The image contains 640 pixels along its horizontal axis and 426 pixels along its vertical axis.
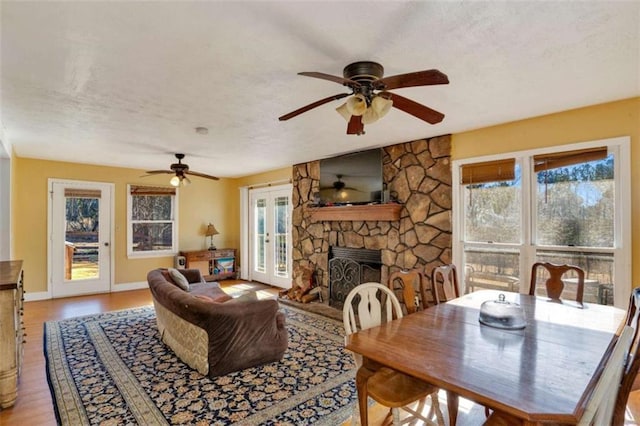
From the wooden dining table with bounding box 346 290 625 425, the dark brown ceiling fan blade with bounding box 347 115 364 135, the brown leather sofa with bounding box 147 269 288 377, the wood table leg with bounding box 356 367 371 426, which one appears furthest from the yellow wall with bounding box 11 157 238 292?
the wooden dining table with bounding box 346 290 625 425

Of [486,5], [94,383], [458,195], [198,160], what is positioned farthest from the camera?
[198,160]

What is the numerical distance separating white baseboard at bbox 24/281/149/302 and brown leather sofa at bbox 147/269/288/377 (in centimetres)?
392

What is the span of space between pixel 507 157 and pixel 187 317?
3553 mm

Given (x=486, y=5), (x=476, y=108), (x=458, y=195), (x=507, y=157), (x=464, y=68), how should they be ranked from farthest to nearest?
1. (x=458, y=195)
2. (x=507, y=157)
3. (x=476, y=108)
4. (x=464, y=68)
5. (x=486, y=5)

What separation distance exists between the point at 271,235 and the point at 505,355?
5.87 m

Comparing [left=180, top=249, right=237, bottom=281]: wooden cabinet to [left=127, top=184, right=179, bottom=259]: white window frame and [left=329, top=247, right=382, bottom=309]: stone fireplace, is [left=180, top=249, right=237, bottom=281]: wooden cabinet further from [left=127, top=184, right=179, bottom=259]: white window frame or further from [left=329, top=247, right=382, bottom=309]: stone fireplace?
[left=329, top=247, right=382, bottom=309]: stone fireplace

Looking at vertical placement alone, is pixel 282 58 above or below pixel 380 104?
above

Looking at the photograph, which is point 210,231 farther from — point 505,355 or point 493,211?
point 505,355

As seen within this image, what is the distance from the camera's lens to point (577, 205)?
3188 millimetres

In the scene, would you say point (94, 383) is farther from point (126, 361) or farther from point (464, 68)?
point (464, 68)

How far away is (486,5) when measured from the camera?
1612 mm

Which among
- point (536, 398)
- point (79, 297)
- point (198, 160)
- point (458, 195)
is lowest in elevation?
point (79, 297)

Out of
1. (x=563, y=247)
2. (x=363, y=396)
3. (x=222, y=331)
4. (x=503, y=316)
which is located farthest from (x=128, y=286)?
(x=563, y=247)

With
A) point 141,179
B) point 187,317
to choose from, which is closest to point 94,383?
point 187,317
